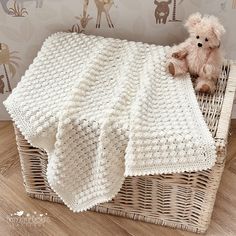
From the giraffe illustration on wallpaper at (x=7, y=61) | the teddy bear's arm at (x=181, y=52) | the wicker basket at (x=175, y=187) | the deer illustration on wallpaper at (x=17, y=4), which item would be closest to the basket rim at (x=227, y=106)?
the wicker basket at (x=175, y=187)

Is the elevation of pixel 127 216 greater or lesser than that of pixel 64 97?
lesser

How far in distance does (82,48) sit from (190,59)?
348mm

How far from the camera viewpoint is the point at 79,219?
1.54 m

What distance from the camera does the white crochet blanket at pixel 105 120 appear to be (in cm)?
126

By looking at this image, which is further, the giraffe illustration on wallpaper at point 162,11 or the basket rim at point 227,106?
the giraffe illustration on wallpaper at point 162,11

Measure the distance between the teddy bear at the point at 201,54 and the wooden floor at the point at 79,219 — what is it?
0.42m

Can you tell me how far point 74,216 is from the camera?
155 cm

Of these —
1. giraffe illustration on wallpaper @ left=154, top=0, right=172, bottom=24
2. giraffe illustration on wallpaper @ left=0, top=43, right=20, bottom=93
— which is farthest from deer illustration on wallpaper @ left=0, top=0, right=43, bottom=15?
giraffe illustration on wallpaper @ left=154, top=0, right=172, bottom=24

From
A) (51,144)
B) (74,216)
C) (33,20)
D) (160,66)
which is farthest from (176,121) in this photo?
(33,20)

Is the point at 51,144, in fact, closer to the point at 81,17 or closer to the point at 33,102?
the point at 33,102

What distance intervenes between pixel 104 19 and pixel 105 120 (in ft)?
Answer: 1.54

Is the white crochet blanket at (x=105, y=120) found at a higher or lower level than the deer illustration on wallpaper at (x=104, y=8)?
lower

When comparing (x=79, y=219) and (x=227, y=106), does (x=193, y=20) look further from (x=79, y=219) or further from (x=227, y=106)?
(x=79, y=219)

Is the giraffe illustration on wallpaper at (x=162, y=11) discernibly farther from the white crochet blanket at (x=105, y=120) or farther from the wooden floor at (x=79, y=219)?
the wooden floor at (x=79, y=219)
